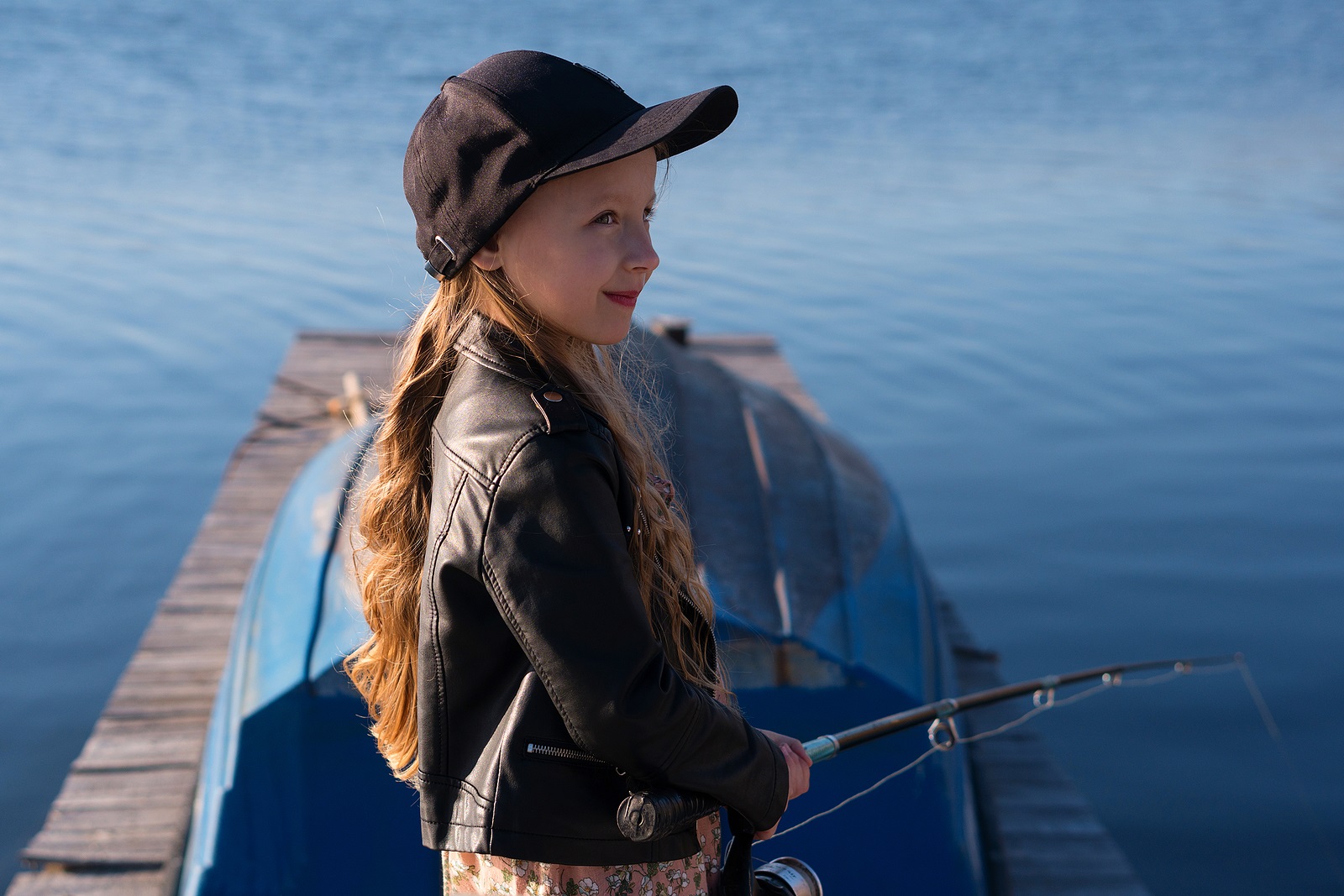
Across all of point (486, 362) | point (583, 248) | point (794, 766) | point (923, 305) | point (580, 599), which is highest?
point (923, 305)

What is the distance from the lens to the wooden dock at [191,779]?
134 inches

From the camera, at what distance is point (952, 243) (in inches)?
419

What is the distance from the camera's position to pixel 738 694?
2662 mm

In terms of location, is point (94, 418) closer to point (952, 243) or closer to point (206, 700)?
point (206, 700)

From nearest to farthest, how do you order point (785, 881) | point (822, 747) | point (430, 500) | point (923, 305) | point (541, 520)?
point (541, 520) < point (430, 500) < point (785, 881) < point (822, 747) < point (923, 305)

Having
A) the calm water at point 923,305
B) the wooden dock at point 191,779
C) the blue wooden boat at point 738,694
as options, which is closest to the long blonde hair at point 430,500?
the blue wooden boat at point 738,694

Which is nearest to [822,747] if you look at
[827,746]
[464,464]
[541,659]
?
[827,746]

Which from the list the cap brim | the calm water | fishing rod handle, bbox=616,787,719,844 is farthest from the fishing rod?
the calm water

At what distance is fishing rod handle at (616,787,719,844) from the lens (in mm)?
1366

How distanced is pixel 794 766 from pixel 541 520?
1.67ft

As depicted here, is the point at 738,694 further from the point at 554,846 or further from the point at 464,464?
the point at 464,464

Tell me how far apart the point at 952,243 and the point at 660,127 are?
31.9ft

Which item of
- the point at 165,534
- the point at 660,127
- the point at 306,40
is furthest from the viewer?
the point at 306,40

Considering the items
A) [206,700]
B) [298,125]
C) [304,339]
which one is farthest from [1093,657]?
[298,125]
